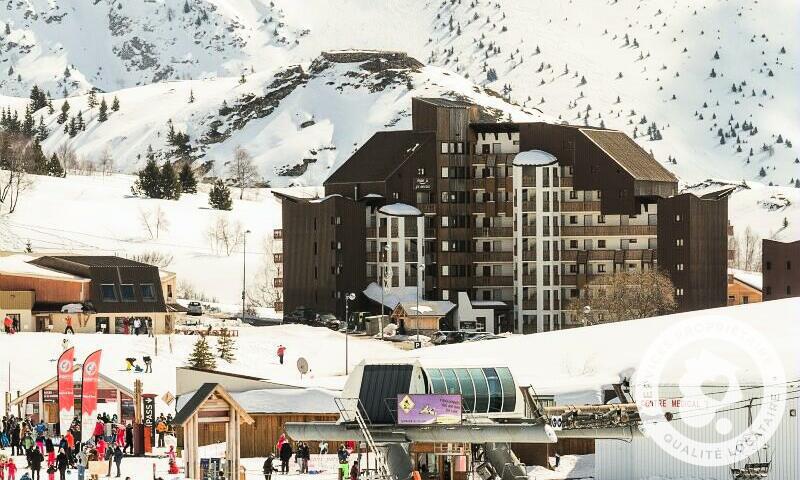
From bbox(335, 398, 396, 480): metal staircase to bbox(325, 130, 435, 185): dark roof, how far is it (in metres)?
90.1

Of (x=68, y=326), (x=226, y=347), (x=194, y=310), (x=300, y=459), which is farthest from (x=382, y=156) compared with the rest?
(x=300, y=459)

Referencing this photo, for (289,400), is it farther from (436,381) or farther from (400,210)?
(400,210)

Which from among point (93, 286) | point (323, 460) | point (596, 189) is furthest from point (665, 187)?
point (323, 460)

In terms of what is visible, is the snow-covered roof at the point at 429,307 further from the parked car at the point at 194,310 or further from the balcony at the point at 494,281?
the parked car at the point at 194,310

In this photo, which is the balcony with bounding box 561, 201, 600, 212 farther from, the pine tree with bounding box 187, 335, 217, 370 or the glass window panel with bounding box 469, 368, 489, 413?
the glass window panel with bounding box 469, 368, 489, 413

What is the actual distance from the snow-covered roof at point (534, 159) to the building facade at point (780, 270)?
16.6 meters

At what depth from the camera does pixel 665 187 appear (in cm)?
14938

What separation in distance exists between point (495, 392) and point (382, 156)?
312 feet

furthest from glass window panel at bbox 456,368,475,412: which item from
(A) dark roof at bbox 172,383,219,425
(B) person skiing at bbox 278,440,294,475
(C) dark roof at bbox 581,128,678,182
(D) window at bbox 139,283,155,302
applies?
(C) dark roof at bbox 581,128,678,182

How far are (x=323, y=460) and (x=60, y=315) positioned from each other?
50839 millimetres

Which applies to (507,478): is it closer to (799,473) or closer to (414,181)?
(799,473)

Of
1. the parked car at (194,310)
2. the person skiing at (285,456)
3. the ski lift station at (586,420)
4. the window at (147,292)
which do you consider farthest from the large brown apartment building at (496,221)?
the person skiing at (285,456)

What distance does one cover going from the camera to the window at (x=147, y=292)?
12081cm

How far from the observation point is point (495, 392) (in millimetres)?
61531
